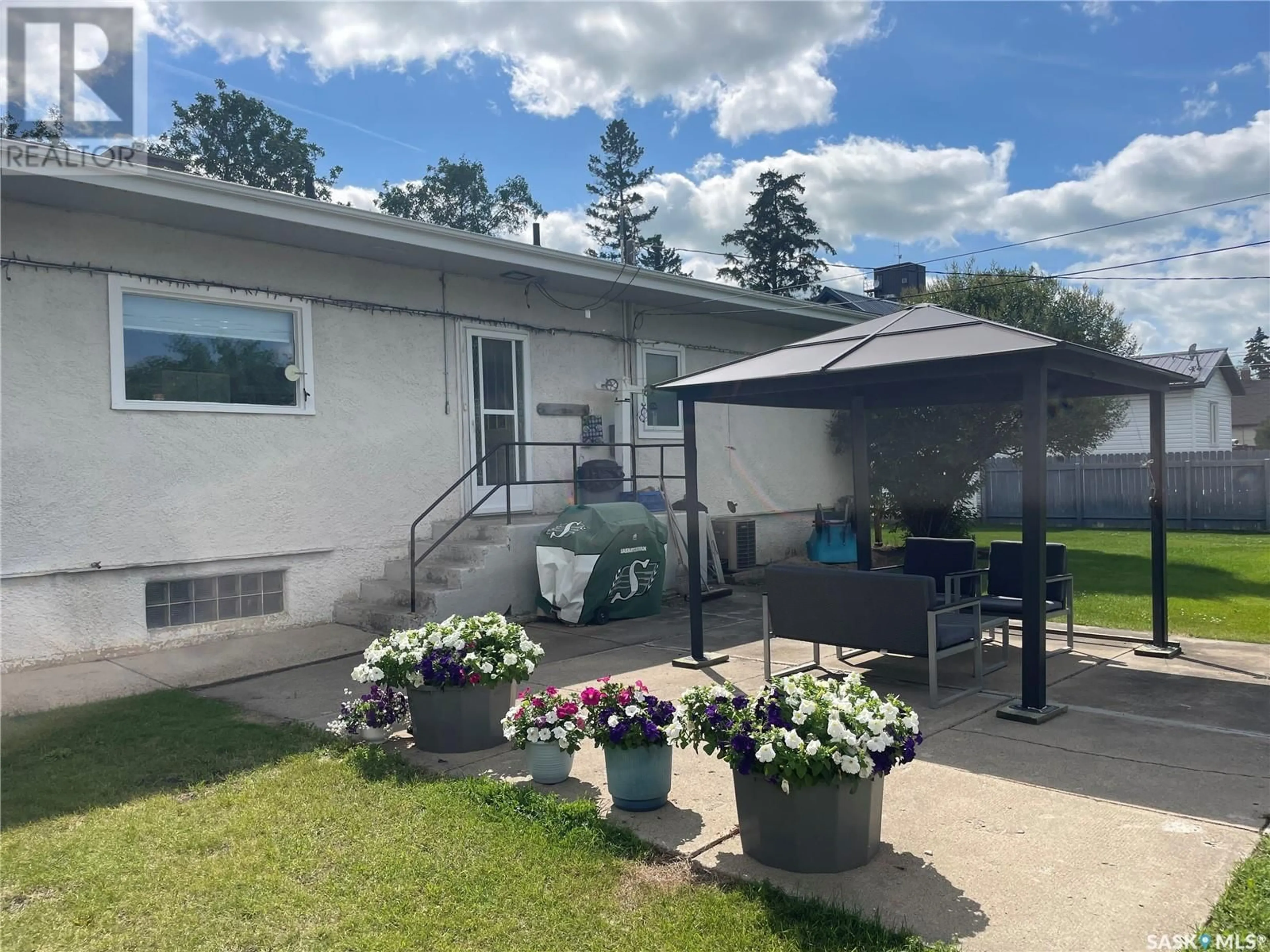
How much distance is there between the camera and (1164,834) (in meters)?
3.62

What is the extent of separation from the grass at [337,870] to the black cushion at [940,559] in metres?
4.74

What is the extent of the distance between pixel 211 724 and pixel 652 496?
613 centimetres

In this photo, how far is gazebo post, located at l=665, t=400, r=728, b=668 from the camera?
7.00 meters

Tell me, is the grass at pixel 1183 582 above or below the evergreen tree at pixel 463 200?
below

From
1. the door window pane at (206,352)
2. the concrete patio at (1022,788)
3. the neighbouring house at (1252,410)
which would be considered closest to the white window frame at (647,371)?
the door window pane at (206,352)

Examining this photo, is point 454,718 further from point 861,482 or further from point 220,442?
point 861,482

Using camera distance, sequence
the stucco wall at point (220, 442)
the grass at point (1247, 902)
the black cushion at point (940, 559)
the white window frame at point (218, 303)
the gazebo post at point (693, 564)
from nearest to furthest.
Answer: the grass at point (1247, 902) → the stucco wall at point (220, 442) → the gazebo post at point (693, 564) → the white window frame at point (218, 303) → the black cushion at point (940, 559)

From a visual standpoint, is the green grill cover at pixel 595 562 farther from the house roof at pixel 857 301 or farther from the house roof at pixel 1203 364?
the house roof at pixel 1203 364

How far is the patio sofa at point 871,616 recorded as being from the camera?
18.7ft

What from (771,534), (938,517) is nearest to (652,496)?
(771,534)

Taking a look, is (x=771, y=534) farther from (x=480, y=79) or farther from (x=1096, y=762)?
(x=1096, y=762)

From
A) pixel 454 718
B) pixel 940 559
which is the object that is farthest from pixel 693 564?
pixel 454 718

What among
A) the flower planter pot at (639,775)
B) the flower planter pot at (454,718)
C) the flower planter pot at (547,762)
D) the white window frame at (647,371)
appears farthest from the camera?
the white window frame at (647,371)

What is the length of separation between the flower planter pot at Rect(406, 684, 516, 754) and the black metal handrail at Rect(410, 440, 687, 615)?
2.95 m
